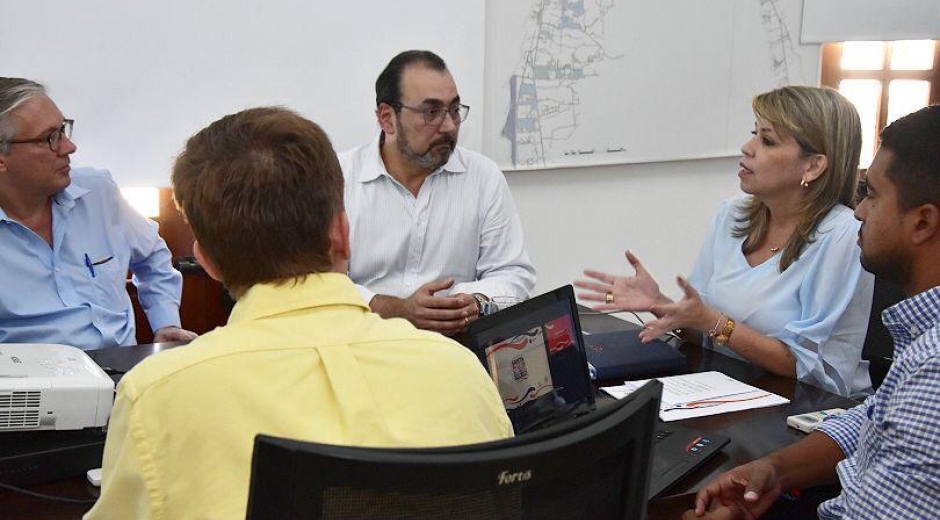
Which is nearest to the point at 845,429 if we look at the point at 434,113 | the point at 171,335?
the point at 434,113

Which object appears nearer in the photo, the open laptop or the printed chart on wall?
the open laptop

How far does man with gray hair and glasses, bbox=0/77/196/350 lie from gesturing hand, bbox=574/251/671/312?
1.06 meters

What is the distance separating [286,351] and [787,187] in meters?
1.77

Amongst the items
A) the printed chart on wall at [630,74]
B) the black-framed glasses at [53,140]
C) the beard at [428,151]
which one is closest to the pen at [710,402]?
the beard at [428,151]

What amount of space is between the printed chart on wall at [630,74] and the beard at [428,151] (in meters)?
1.04

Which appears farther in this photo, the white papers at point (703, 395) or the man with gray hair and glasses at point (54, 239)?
the man with gray hair and glasses at point (54, 239)

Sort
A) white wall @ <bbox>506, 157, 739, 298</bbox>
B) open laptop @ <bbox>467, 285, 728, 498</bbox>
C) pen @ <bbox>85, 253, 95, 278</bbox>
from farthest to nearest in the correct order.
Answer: white wall @ <bbox>506, 157, 739, 298</bbox>, pen @ <bbox>85, 253, 95, 278</bbox>, open laptop @ <bbox>467, 285, 728, 498</bbox>

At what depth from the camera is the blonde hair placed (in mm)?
2396

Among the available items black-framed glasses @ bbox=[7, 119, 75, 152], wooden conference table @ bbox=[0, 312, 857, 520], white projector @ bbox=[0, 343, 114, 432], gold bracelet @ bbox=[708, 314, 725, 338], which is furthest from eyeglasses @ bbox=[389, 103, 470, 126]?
white projector @ bbox=[0, 343, 114, 432]

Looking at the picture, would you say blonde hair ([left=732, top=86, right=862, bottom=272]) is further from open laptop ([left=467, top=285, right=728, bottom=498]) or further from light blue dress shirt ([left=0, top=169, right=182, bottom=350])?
light blue dress shirt ([left=0, top=169, right=182, bottom=350])

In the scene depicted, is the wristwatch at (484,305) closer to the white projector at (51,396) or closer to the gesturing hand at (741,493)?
the gesturing hand at (741,493)

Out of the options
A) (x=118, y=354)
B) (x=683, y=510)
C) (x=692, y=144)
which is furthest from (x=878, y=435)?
(x=692, y=144)

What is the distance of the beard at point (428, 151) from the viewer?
2.83 metres

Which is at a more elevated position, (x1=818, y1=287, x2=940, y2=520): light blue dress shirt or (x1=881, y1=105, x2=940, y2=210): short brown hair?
(x1=881, y1=105, x2=940, y2=210): short brown hair
